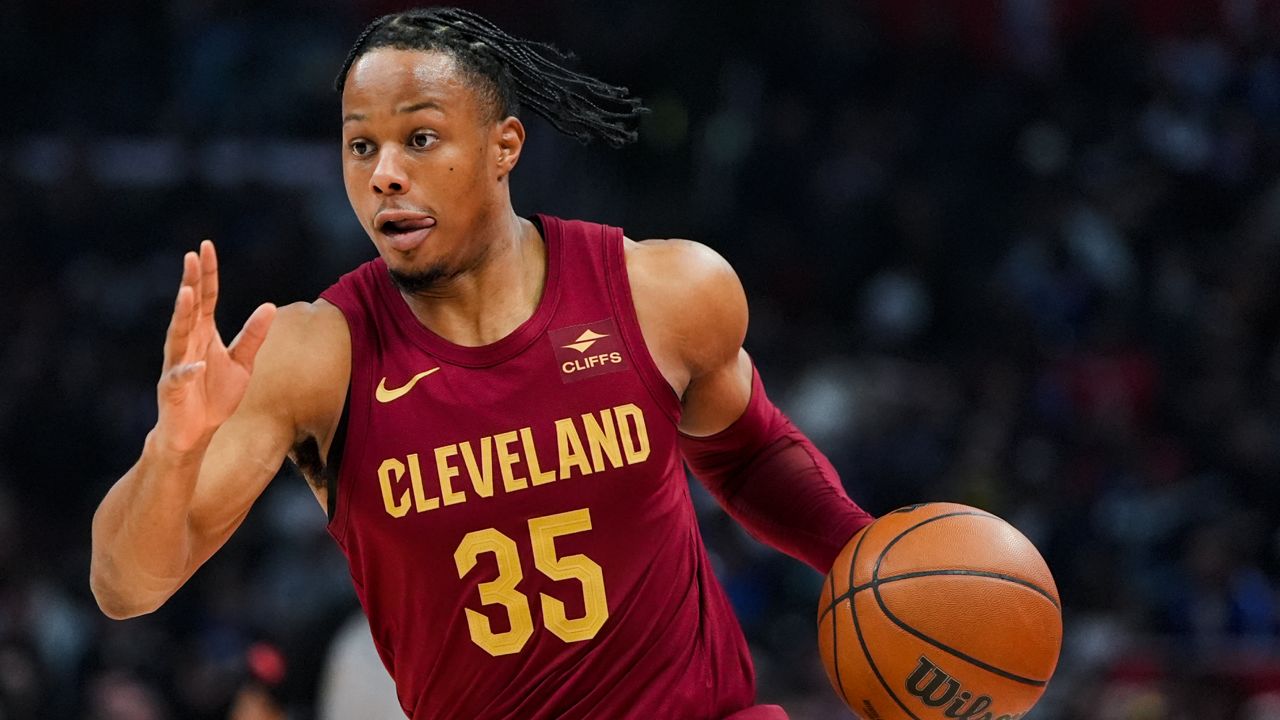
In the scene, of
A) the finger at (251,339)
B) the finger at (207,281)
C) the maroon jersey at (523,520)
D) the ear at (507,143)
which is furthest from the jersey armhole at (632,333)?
the finger at (207,281)

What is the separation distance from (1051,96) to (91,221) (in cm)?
619

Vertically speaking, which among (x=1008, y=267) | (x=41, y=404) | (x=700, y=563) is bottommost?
(x=1008, y=267)

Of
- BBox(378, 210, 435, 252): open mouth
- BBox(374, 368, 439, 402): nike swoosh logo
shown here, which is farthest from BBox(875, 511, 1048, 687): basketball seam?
BBox(378, 210, 435, 252): open mouth

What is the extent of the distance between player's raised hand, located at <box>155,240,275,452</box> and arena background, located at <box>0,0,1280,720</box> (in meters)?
4.92

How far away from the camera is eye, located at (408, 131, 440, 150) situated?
312cm

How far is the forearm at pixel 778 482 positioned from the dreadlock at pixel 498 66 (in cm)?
70

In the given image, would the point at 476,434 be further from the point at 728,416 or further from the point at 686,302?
the point at 728,416

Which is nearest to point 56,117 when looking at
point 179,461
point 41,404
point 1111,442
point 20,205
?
point 20,205

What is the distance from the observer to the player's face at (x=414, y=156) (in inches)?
122

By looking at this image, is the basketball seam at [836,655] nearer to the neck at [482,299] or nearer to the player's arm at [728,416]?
the player's arm at [728,416]

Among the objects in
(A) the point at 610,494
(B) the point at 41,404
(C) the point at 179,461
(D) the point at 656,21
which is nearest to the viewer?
(C) the point at 179,461

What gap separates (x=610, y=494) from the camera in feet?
10.4

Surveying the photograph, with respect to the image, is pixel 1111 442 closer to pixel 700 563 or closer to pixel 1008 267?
pixel 1008 267

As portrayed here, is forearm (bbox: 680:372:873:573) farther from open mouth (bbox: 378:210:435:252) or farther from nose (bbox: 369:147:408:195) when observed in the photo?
nose (bbox: 369:147:408:195)
